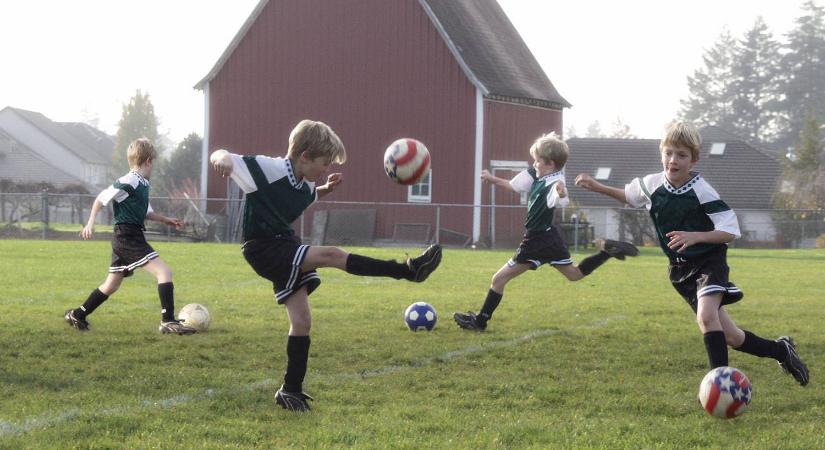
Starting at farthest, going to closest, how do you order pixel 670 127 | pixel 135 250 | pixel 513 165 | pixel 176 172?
pixel 176 172
pixel 513 165
pixel 135 250
pixel 670 127

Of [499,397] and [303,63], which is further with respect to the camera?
[303,63]

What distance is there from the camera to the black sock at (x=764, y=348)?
279 inches

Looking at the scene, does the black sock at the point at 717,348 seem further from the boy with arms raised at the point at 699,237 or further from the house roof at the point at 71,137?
the house roof at the point at 71,137

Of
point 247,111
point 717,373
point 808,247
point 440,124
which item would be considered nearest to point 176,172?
point 247,111

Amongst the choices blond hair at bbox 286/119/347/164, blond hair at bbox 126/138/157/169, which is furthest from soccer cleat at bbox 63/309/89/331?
blond hair at bbox 286/119/347/164

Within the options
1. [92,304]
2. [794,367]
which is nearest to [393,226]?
[92,304]

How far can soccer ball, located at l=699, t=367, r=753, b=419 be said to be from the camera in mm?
5934

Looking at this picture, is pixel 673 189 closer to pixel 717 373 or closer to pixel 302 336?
pixel 717 373

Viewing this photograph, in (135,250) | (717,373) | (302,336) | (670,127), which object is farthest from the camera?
(135,250)

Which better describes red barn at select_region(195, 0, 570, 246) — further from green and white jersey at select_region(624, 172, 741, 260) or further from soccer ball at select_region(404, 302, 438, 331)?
green and white jersey at select_region(624, 172, 741, 260)

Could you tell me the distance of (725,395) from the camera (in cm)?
593

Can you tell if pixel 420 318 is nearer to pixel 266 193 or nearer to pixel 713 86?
pixel 266 193

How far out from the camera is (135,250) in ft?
31.4

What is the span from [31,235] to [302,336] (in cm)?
2651
